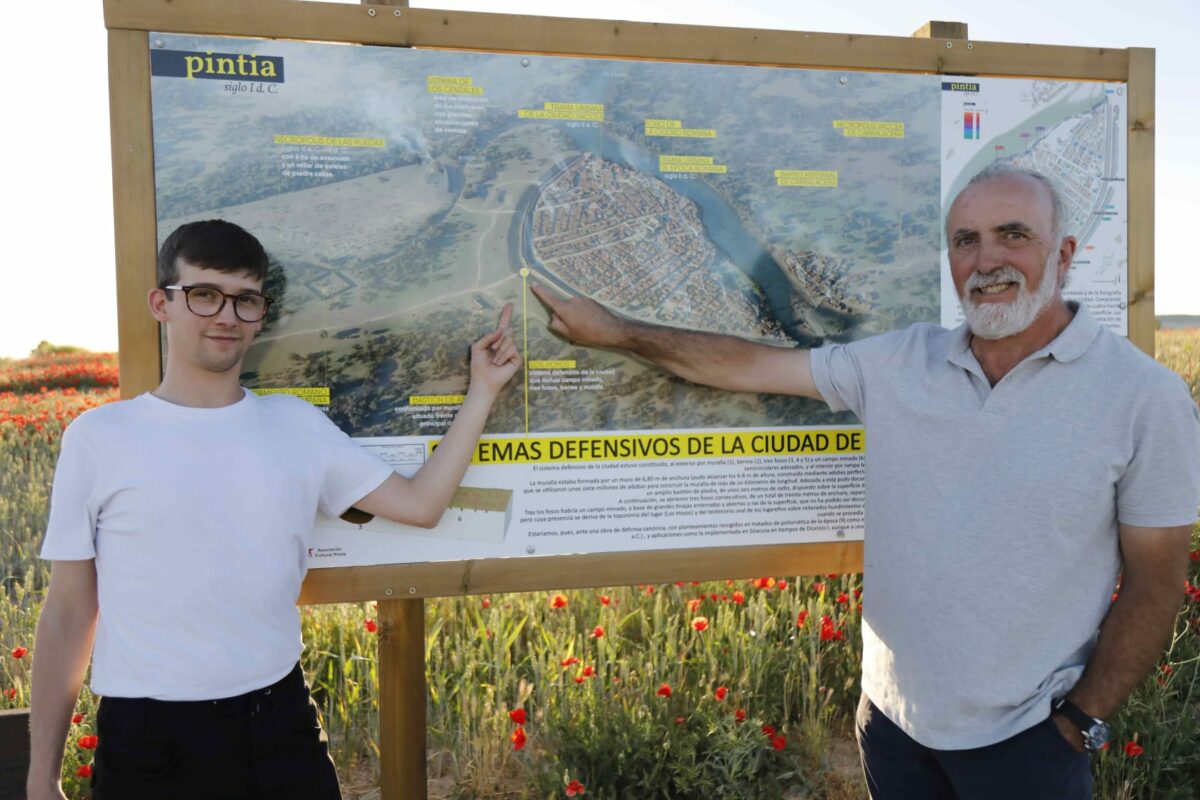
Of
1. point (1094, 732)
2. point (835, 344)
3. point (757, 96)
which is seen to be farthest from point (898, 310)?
point (1094, 732)

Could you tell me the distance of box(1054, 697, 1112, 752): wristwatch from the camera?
2.17m

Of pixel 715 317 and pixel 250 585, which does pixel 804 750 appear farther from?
pixel 250 585

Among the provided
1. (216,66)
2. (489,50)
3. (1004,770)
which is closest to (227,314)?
(216,66)

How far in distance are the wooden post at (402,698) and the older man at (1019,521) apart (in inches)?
57.0

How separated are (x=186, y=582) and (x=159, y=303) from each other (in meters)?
0.73

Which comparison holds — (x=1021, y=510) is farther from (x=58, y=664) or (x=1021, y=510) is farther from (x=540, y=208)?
(x=58, y=664)

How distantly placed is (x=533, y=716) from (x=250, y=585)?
201 centimetres

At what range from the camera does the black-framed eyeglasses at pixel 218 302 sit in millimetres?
2340

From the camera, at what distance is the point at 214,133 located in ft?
8.82

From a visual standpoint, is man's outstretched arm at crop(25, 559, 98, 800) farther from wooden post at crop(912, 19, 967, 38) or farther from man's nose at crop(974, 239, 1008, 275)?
wooden post at crop(912, 19, 967, 38)

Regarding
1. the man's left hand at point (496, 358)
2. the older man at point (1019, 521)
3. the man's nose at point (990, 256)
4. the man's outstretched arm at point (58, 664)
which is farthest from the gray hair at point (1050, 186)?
the man's outstretched arm at point (58, 664)

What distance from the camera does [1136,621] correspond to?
87.7 inches

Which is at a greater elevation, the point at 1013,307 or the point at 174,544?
the point at 1013,307

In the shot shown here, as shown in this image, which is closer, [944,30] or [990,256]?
[990,256]
